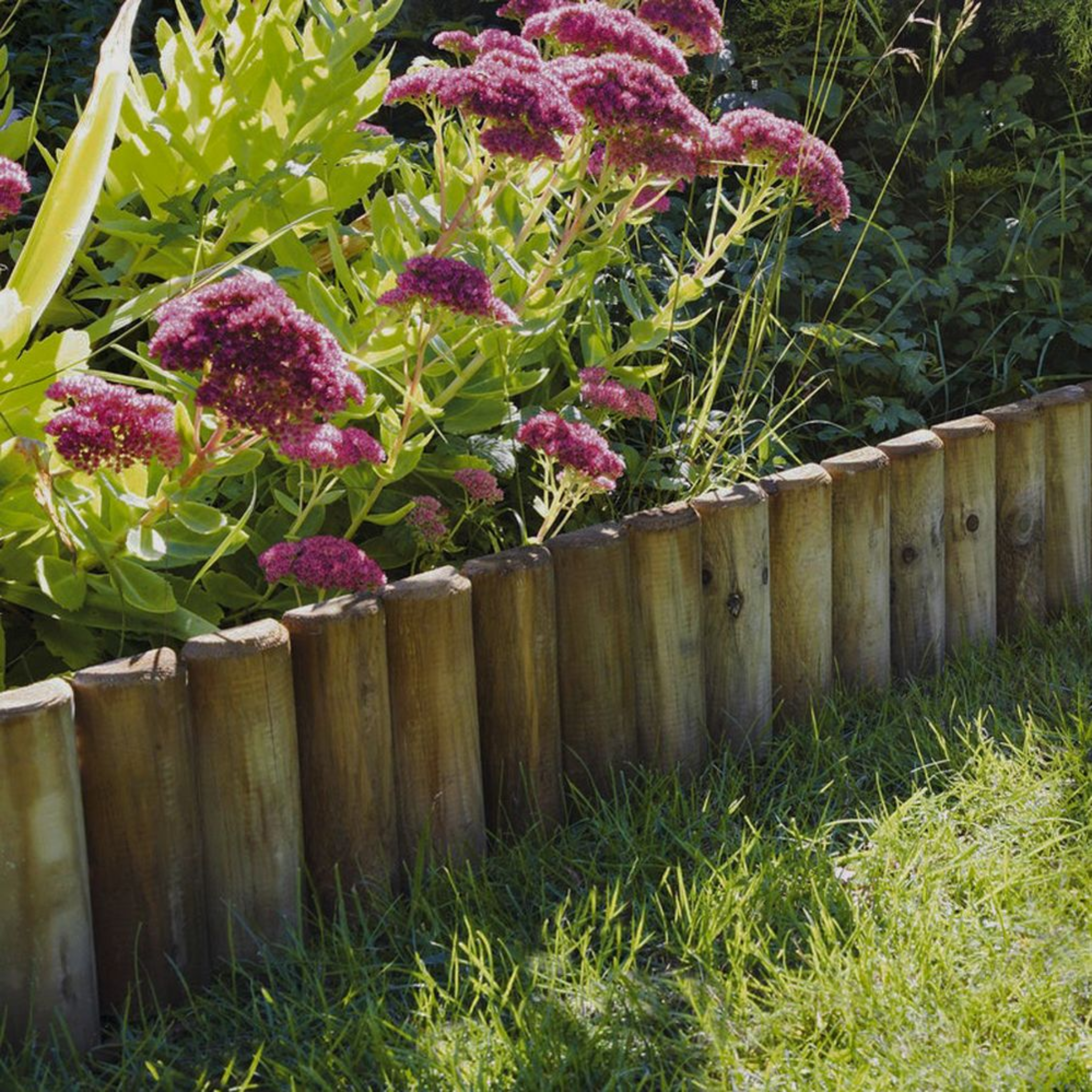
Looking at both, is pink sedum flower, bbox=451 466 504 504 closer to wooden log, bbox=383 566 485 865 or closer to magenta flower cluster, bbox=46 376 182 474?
wooden log, bbox=383 566 485 865

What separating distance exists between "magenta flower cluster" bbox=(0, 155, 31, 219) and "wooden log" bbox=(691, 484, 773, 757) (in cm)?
126

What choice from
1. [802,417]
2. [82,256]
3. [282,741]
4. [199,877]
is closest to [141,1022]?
[199,877]

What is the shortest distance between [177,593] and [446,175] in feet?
3.13

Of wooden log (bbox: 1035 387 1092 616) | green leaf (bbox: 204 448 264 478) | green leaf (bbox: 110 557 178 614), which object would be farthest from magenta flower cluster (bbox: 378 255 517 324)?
wooden log (bbox: 1035 387 1092 616)

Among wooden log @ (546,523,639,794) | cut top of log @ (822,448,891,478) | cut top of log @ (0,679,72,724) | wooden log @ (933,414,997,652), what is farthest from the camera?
wooden log @ (933,414,997,652)

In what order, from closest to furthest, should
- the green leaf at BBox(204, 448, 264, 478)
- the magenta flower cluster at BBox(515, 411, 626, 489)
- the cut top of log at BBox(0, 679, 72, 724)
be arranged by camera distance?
1. the cut top of log at BBox(0, 679, 72, 724)
2. the green leaf at BBox(204, 448, 264, 478)
3. the magenta flower cluster at BBox(515, 411, 626, 489)

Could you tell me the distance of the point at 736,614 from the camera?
2820 millimetres

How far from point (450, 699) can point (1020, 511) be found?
1622mm

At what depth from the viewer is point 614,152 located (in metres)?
2.48

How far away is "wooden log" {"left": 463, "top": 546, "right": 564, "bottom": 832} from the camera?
247 cm

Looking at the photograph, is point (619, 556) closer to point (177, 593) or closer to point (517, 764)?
point (517, 764)

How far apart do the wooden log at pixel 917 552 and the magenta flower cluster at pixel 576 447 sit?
867 millimetres

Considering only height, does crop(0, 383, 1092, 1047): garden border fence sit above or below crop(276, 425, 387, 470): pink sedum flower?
below

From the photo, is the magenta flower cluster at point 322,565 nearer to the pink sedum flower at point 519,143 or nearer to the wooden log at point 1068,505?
the pink sedum flower at point 519,143
